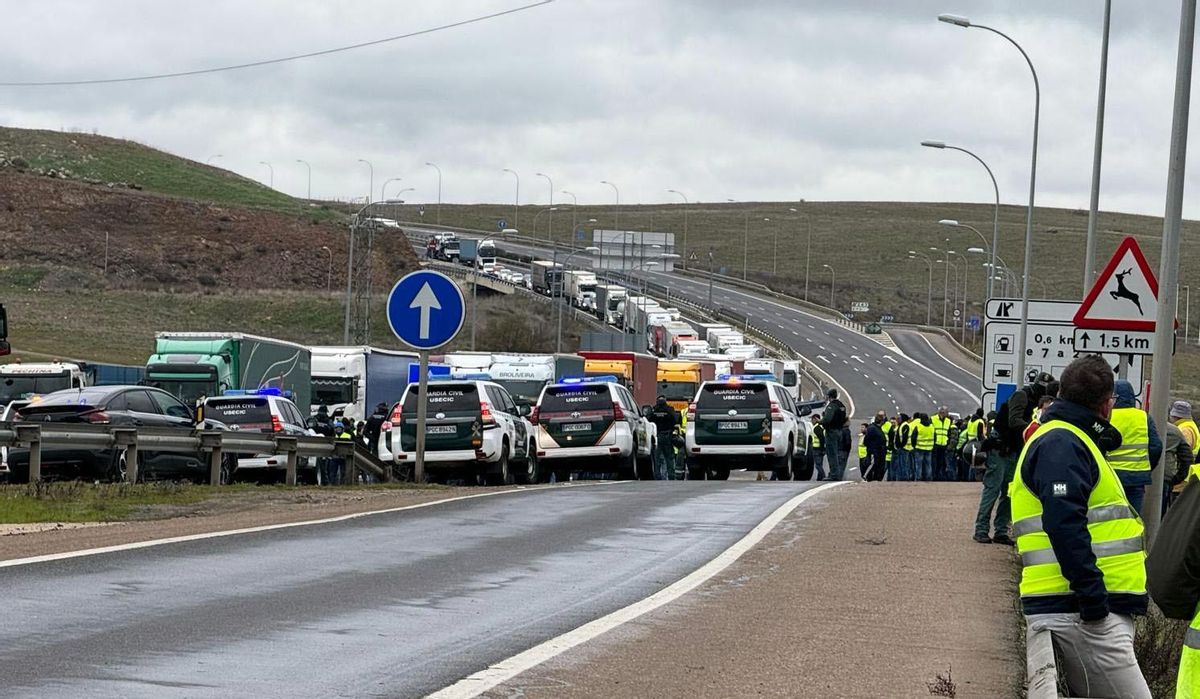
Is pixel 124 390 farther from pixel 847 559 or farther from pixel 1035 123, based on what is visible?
pixel 1035 123

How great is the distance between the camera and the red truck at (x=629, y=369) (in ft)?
172

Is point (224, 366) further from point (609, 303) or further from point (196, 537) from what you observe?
point (609, 303)

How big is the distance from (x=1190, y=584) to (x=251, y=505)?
51.1 feet

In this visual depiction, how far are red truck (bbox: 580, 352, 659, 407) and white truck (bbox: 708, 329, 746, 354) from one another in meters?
24.3

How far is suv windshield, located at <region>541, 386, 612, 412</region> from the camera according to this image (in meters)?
31.1

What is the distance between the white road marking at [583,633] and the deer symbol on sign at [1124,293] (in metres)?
4.09

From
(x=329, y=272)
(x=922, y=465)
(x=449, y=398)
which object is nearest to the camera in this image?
(x=449, y=398)

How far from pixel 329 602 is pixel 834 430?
24.9 m

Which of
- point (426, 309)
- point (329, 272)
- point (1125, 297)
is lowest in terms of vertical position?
point (426, 309)

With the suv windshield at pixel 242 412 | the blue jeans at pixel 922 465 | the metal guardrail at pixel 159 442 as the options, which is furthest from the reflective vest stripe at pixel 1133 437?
the blue jeans at pixel 922 465

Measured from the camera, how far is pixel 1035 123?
39969 millimetres

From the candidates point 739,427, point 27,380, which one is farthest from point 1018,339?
point 27,380

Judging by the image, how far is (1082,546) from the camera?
23.3 feet

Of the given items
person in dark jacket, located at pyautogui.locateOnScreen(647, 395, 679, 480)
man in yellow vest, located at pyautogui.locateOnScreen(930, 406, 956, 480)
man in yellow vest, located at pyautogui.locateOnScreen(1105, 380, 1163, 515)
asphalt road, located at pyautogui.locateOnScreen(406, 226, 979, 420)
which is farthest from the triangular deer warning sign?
asphalt road, located at pyautogui.locateOnScreen(406, 226, 979, 420)
